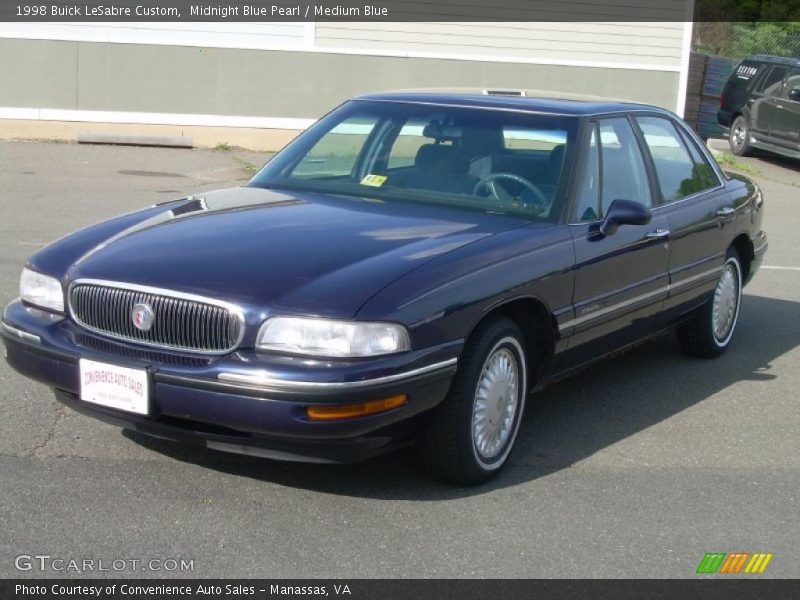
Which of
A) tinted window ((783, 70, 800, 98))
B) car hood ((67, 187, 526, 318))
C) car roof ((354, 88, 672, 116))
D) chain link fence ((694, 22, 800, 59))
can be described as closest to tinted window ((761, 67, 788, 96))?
tinted window ((783, 70, 800, 98))

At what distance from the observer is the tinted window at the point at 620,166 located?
595 centimetres

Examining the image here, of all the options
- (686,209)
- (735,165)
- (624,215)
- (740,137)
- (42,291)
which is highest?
(624,215)

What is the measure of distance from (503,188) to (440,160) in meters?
0.38

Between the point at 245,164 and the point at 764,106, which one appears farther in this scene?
the point at 764,106

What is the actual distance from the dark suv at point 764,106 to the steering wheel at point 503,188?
46.7 ft

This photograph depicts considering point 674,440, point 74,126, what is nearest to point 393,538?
point 674,440

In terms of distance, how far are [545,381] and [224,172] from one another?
10.6 metres

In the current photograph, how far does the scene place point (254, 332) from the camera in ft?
14.2

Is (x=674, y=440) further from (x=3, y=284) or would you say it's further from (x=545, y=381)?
(x=3, y=284)

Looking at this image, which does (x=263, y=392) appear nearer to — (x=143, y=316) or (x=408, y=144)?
(x=143, y=316)

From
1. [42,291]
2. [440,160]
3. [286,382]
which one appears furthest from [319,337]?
[440,160]

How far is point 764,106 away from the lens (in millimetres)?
19438

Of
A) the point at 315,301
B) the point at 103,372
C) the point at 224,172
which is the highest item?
the point at 315,301

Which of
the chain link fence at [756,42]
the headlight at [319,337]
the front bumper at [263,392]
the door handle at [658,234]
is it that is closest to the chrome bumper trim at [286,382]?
the front bumper at [263,392]
